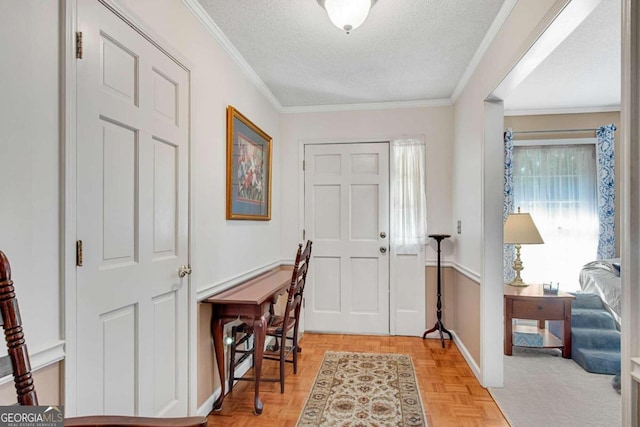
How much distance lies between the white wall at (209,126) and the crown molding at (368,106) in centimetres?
105

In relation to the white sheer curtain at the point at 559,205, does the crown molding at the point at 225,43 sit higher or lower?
higher

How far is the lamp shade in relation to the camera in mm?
3223

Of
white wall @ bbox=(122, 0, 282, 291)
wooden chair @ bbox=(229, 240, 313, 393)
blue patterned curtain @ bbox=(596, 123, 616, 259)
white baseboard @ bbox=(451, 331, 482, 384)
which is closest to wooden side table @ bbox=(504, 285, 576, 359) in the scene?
white baseboard @ bbox=(451, 331, 482, 384)

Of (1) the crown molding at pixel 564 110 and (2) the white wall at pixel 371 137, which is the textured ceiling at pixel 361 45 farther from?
(1) the crown molding at pixel 564 110

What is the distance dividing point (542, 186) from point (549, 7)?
9.81ft

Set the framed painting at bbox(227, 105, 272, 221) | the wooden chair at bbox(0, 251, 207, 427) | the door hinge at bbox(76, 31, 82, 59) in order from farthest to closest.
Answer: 1. the framed painting at bbox(227, 105, 272, 221)
2. the door hinge at bbox(76, 31, 82, 59)
3. the wooden chair at bbox(0, 251, 207, 427)

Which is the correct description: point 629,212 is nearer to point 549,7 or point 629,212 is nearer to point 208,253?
point 549,7

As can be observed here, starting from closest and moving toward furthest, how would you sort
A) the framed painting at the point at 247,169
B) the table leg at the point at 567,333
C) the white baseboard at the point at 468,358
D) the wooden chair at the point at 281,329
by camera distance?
the wooden chair at the point at 281,329 < the framed painting at the point at 247,169 < the white baseboard at the point at 468,358 < the table leg at the point at 567,333

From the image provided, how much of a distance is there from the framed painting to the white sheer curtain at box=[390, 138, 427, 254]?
52.6 inches

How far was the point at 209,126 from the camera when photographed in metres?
2.36

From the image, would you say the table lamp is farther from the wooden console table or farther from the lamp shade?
the wooden console table

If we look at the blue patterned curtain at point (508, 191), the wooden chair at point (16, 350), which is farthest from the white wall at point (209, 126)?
the blue patterned curtain at point (508, 191)

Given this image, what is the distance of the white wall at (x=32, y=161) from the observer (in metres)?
1.06

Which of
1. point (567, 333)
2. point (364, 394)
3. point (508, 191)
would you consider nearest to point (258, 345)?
point (364, 394)
